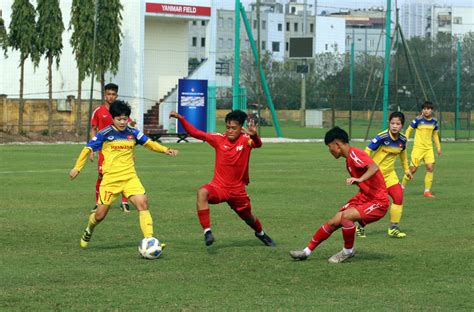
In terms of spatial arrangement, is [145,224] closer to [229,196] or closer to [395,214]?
[229,196]

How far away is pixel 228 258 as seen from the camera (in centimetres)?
1191

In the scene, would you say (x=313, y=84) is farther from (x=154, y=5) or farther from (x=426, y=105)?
(x=426, y=105)

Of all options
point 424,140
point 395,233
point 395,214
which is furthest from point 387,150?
point 424,140

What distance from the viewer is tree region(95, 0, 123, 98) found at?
53062 millimetres

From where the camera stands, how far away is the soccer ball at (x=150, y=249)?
38.3 ft

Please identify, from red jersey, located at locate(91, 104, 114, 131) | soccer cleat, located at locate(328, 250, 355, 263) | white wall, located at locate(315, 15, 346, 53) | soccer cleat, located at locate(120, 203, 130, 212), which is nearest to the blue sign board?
soccer cleat, located at locate(120, 203, 130, 212)

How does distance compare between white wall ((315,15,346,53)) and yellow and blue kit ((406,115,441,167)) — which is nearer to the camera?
yellow and blue kit ((406,115,441,167))

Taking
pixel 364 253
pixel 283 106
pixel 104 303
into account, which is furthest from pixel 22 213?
pixel 283 106

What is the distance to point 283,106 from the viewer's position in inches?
3533

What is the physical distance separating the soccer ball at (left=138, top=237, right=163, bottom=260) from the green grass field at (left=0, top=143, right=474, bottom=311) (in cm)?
10

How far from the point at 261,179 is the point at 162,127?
34020 millimetres

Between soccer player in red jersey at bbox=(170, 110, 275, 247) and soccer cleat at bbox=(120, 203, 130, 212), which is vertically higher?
soccer player in red jersey at bbox=(170, 110, 275, 247)

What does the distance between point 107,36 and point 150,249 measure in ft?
140

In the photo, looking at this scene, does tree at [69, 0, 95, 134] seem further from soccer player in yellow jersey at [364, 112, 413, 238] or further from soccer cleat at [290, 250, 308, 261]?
soccer cleat at [290, 250, 308, 261]
